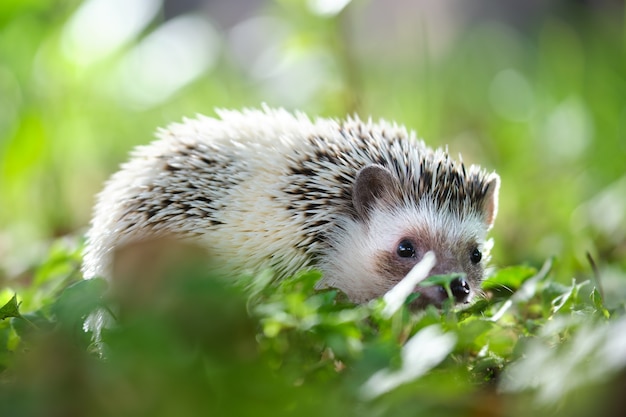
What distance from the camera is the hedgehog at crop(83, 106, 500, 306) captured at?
10.2ft

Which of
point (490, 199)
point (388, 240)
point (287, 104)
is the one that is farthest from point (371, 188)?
point (287, 104)

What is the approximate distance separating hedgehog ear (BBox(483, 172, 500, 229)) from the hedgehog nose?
694 millimetres

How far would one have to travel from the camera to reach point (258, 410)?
1550mm

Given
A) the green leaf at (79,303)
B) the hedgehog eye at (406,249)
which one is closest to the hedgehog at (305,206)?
the hedgehog eye at (406,249)

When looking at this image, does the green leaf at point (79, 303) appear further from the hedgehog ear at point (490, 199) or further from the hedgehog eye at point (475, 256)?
the hedgehog ear at point (490, 199)

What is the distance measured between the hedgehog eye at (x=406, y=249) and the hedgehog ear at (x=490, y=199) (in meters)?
0.45

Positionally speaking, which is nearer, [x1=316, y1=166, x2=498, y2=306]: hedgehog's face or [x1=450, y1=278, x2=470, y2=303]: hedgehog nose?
[x1=450, y1=278, x2=470, y2=303]: hedgehog nose

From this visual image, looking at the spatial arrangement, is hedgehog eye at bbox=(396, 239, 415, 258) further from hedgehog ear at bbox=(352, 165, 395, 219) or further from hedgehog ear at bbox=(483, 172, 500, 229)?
hedgehog ear at bbox=(483, 172, 500, 229)

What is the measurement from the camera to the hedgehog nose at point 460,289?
285 centimetres

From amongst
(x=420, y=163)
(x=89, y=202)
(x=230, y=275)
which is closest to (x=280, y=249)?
(x=230, y=275)

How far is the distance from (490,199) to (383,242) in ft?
2.08

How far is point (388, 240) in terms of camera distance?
3.27m

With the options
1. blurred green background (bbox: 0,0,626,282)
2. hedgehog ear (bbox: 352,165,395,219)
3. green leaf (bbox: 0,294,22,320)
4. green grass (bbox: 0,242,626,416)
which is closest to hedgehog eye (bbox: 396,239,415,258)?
hedgehog ear (bbox: 352,165,395,219)

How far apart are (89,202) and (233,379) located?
5663mm
